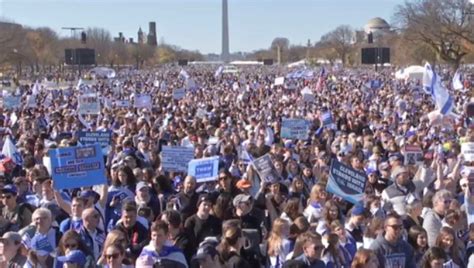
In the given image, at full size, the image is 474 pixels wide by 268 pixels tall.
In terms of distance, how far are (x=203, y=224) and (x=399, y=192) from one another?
2.70 meters

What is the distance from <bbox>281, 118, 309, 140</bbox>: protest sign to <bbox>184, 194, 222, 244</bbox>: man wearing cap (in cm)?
792

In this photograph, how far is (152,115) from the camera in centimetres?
2220

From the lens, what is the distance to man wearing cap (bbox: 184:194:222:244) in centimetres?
715

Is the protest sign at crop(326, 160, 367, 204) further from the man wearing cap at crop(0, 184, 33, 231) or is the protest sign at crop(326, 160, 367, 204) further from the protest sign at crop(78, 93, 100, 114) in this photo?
the protest sign at crop(78, 93, 100, 114)

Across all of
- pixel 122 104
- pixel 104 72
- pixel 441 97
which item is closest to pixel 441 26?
pixel 104 72

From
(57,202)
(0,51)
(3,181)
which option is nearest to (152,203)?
(57,202)

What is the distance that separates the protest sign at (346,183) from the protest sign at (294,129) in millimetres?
6559

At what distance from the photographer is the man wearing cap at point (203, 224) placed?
7152 millimetres

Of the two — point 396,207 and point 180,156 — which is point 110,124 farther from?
point 396,207

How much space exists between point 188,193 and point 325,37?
450ft

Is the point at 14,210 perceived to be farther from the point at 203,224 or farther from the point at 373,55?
the point at 373,55

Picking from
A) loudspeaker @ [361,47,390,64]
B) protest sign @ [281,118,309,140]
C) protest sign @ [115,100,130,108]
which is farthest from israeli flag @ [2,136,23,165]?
loudspeaker @ [361,47,390,64]

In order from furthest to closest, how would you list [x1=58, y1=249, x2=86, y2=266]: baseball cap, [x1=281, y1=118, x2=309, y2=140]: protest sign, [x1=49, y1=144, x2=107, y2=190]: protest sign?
[x1=281, y1=118, x2=309, y2=140]: protest sign, [x1=49, y1=144, x2=107, y2=190]: protest sign, [x1=58, y1=249, x2=86, y2=266]: baseball cap

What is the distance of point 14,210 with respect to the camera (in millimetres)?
7848
